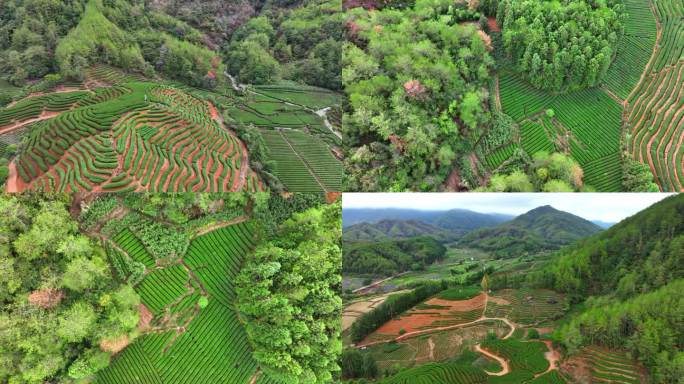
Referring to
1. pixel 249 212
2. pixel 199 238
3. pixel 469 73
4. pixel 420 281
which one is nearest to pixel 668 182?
pixel 469 73

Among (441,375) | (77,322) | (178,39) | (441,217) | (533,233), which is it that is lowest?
(77,322)

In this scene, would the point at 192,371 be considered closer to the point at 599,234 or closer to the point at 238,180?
the point at 238,180

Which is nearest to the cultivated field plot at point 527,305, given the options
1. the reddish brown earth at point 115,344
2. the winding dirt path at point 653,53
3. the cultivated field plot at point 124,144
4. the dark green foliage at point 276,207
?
the dark green foliage at point 276,207

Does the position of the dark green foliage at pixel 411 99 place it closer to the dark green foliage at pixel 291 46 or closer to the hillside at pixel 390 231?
the hillside at pixel 390 231

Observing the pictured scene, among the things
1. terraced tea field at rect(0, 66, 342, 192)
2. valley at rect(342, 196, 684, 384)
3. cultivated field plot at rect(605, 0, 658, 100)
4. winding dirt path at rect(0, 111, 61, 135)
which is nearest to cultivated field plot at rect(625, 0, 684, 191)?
cultivated field plot at rect(605, 0, 658, 100)

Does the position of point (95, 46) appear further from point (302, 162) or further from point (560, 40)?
point (560, 40)

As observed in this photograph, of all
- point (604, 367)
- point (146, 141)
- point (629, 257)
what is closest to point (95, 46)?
point (146, 141)
